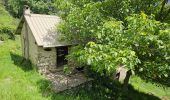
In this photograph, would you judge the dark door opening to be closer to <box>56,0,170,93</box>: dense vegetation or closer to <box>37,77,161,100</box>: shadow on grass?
<box>56,0,170,93</box>: dense vegetation

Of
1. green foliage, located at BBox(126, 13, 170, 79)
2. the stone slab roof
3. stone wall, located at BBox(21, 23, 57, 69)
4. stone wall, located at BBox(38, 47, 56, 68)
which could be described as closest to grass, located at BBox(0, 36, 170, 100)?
stone wall, located at BBox(21, 23, 57, 69)

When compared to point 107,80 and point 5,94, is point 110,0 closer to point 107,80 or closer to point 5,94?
point 107,80

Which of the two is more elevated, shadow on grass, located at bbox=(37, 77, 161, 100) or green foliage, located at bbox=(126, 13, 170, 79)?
green foliage, located at bbox=(126, 13, 170, 79)

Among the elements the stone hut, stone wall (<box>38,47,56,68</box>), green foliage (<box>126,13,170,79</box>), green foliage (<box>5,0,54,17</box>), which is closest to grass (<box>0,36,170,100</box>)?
stone wall (<box>38,47,56,68</box>)

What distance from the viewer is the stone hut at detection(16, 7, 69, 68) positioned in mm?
17995

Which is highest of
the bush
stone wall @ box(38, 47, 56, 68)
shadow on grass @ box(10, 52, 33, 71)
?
the bush

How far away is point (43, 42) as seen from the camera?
17.6 meters

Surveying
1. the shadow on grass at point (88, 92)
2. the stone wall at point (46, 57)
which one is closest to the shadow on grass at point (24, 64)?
the stone wall at point (46, 57)

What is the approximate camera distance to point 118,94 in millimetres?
17203

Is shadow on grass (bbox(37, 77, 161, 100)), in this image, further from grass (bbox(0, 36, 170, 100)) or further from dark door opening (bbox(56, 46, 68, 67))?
dark door opening (bbox(56, 46, 68, 67))

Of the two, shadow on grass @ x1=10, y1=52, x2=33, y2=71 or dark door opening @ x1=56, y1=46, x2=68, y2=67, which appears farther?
dark door opening @ x1=56, y1=46, x2=68, y2=67

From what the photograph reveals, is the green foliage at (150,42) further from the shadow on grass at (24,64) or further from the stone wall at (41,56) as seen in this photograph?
the shadow on grass at (24,64)

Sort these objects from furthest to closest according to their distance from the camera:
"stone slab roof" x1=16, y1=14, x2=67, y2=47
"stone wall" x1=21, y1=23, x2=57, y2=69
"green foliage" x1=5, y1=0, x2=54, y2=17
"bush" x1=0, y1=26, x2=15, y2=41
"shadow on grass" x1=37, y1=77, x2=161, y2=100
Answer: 1. "green foliage" x1=5, y1=0, x2=54, y2=17
2. "bush" x1=0, y1=26, x2=15, y2=41
3. "stone wall" x1=21, y1=23, x2=57, y2=69
4. "stone slab roof" x1=16, y1=14, x2=67, y2=47
5. "shadow on grass" x1=37, y1=77, x2=161, y2=100

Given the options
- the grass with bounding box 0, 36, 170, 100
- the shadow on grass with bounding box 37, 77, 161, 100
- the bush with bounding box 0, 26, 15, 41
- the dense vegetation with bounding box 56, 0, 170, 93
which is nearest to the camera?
the dense vegetation with bounding box 56, 0, 170, 93
